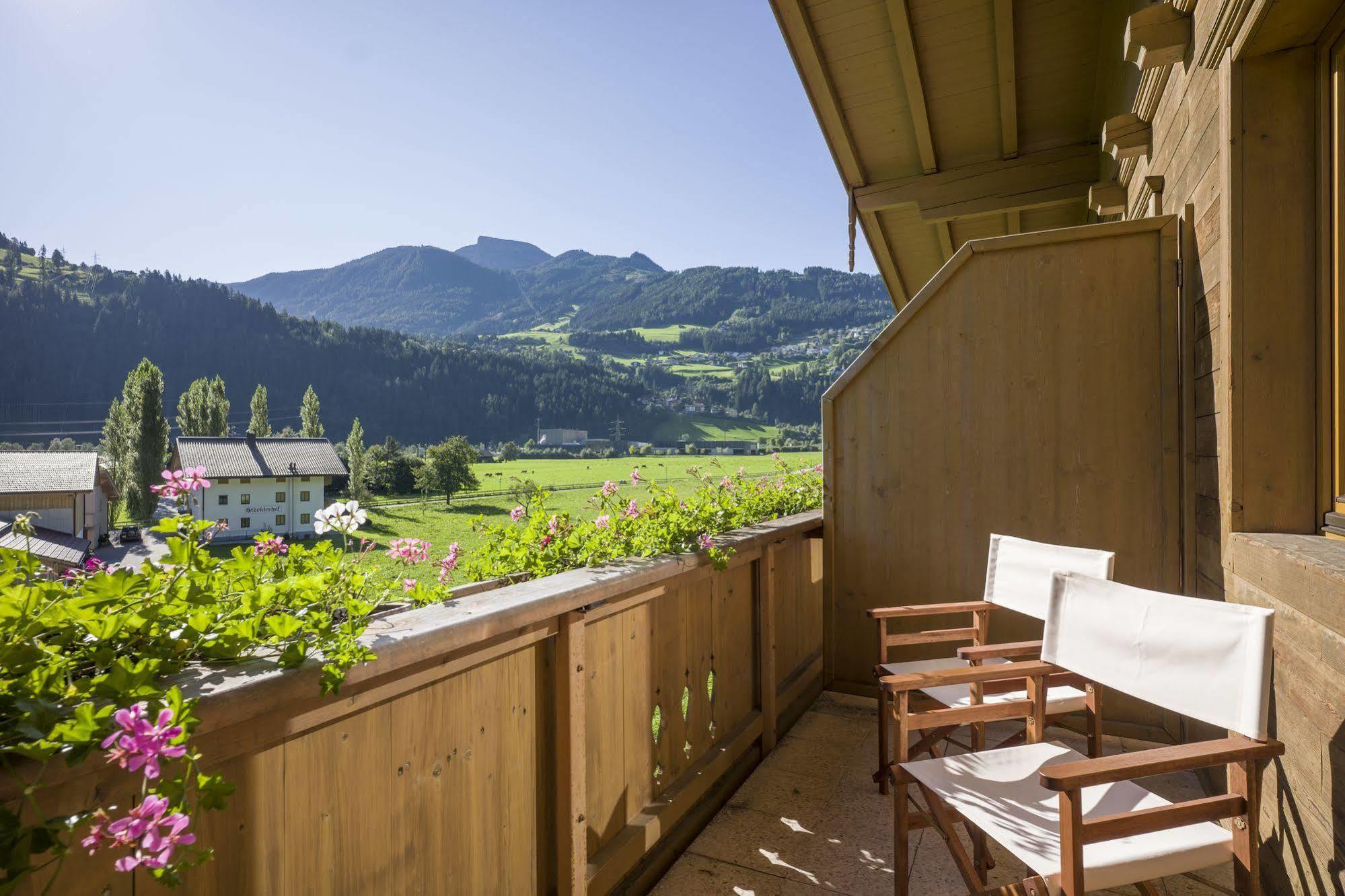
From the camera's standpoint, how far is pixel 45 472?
2816 millimetres

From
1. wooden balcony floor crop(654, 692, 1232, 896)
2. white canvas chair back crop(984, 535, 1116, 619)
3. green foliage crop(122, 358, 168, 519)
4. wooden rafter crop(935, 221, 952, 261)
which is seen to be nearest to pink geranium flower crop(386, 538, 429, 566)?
wooden balcony floor crop(654, 692, 1232, 896)

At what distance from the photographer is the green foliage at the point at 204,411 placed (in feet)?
50.0

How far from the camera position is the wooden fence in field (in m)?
0.93

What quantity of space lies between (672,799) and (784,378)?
19157 millimetres

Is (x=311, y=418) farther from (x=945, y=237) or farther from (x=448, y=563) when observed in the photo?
(x=448, y=563)

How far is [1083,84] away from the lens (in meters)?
3.75

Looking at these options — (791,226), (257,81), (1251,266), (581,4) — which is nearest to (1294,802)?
(1251,266)

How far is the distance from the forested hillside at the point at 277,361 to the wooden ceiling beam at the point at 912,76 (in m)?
22.1

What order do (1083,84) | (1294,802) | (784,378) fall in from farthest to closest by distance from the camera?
(784,378), (1083,84), (1294,802)

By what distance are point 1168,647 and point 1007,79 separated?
9.73 ft

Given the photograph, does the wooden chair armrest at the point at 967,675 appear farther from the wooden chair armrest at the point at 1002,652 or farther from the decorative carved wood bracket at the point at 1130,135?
the decorative carved wood bracket at the point at 1130,135

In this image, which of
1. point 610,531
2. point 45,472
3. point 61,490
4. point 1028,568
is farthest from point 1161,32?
point 45,472

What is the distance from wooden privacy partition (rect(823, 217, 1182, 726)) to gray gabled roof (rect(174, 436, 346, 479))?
4.15 meters

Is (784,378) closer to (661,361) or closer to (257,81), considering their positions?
(257,81)
